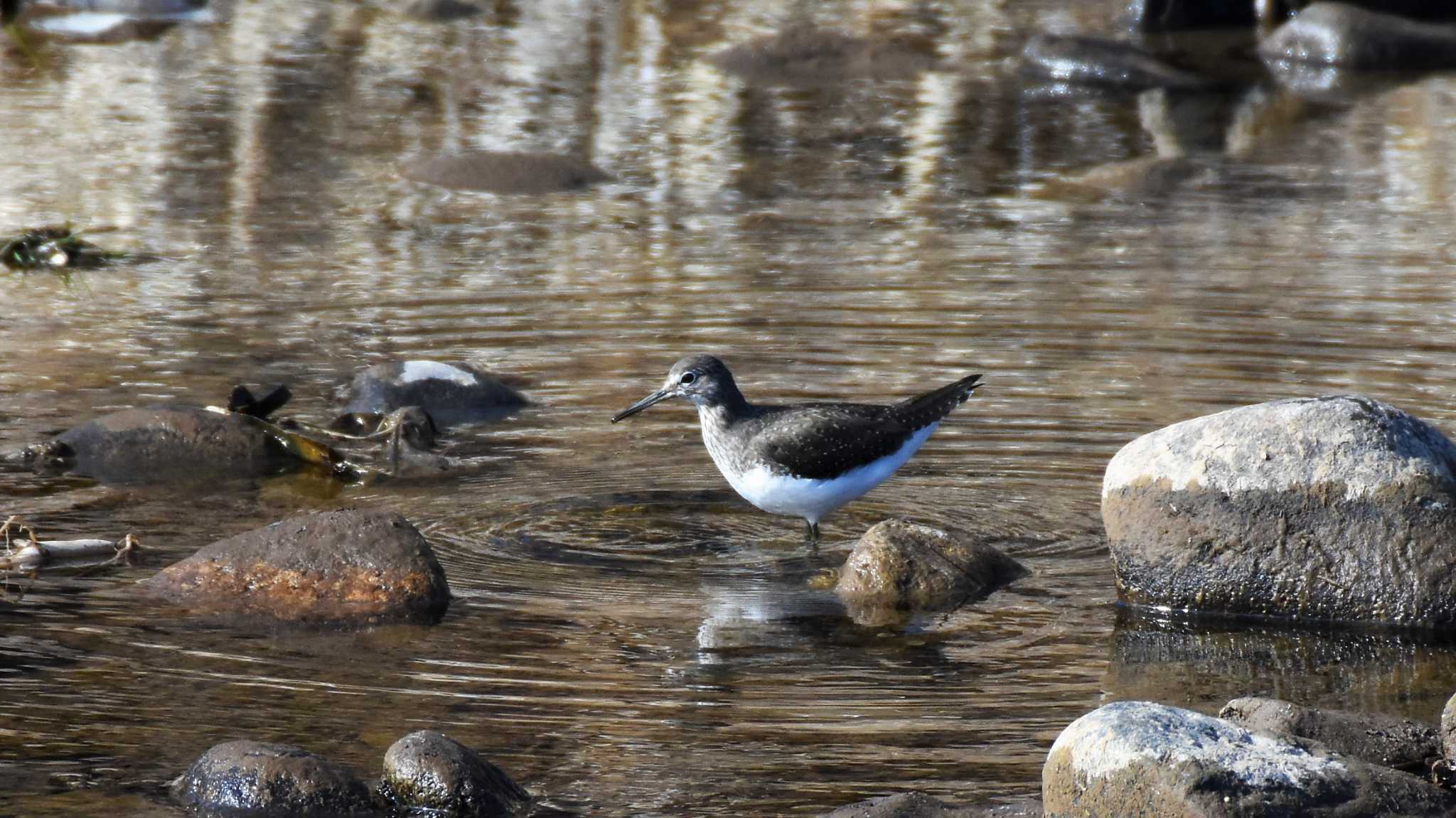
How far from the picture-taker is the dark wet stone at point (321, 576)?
7.89 metres

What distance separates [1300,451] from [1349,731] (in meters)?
1.81

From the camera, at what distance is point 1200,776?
559 cm

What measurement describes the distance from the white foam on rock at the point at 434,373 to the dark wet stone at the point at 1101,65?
11.5 metres

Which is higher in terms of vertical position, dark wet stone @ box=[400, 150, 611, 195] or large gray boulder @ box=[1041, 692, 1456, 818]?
large gray boulder @ box=[1041, 692, 1456, 818]

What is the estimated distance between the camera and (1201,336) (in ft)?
39.8

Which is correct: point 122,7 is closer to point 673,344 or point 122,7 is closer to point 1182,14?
point 1182,14

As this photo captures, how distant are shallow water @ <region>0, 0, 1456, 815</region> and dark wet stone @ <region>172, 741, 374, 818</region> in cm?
18

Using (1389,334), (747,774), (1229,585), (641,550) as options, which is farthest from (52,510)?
(1389,334)

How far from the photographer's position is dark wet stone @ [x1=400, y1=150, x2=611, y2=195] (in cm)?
1645

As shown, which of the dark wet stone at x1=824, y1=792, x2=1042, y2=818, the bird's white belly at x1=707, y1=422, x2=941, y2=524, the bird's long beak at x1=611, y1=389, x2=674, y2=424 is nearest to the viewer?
the dark wet stone at x1=824, y1=792, x2=1042, y2=818

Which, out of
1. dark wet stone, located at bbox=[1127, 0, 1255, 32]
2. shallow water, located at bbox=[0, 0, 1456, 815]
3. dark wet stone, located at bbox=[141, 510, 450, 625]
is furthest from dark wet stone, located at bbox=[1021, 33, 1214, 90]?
dark wet stone, located at bbox=[141, 510, 450, 625]

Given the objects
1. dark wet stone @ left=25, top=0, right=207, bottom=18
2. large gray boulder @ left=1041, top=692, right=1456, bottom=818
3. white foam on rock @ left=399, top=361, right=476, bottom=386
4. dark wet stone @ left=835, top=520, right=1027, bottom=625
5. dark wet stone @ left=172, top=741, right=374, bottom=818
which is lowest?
dark wet stone @ left=25, top=0, right=207, bottom=18

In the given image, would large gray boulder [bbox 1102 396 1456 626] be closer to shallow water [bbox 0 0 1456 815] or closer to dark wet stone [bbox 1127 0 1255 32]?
shallow water [bbox 0 0 1456 815]

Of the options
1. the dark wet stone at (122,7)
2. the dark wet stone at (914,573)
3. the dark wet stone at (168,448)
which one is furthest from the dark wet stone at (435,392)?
the dark wet stone at (122,7)
